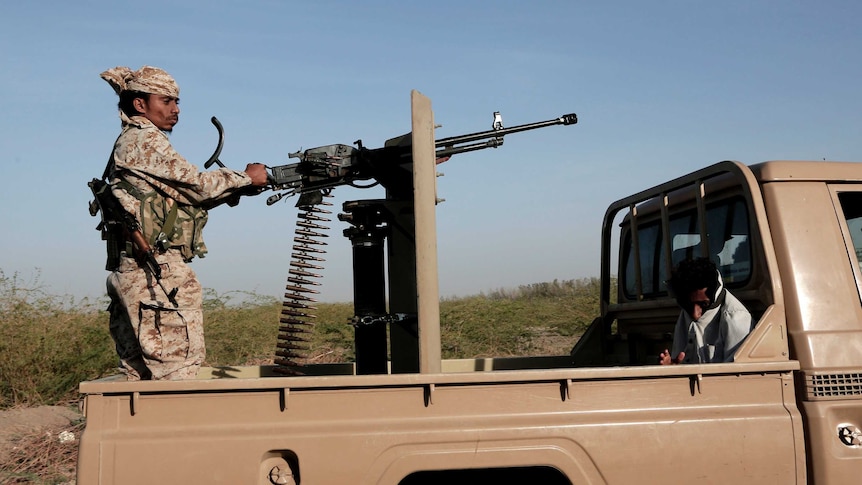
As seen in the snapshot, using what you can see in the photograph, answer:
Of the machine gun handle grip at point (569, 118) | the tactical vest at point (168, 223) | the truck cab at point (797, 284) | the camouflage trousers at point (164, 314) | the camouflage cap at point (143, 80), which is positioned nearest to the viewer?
the truck cab at point (797, 284)

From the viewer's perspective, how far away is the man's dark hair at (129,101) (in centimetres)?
353

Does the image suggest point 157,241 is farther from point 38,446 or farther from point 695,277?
point 38,446

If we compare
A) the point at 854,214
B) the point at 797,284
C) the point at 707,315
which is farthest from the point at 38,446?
the point at 854,214

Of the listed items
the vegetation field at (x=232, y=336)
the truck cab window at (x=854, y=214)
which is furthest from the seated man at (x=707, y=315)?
the vegetation field at (x=232, y=336)

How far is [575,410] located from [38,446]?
528 centimetres

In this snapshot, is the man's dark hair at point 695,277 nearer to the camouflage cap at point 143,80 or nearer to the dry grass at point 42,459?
the camouflage cap at point 143,80

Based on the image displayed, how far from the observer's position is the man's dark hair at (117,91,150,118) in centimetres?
353

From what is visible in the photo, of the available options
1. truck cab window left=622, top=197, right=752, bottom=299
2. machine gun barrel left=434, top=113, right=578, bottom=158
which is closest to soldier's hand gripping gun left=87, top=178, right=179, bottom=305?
machine gun barrel left=434, top=113, right=578, bottom=158

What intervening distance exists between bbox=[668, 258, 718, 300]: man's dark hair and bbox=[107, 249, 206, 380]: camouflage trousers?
7.01 feet

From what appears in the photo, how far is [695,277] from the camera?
337 cm

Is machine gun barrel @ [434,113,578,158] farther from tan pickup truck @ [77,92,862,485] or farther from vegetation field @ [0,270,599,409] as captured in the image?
vegetation field @ [0,270,599,409]

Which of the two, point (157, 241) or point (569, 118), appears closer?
point (157, 241)

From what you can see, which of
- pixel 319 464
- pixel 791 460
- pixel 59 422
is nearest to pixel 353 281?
pixel 319 464

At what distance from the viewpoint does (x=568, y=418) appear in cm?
281
